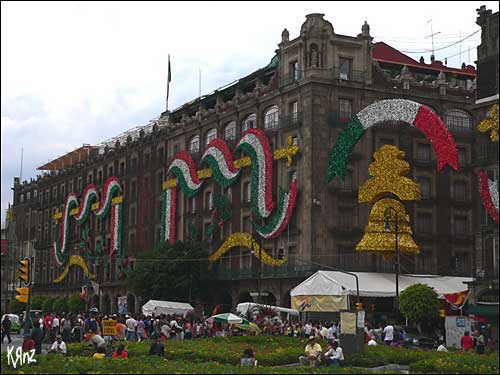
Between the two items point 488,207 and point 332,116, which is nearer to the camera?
point 488,207

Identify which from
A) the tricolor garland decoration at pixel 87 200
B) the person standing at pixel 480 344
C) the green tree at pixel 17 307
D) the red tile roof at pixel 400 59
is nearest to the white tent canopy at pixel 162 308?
the person standing at pixel 480 344

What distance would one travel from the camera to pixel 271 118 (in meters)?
63.9

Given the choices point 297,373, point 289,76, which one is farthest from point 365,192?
point 297,373

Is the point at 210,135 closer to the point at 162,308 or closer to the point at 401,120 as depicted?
the point at 162,308

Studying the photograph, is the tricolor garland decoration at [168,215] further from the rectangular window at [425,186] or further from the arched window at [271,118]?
the rectangular window at [425,186]

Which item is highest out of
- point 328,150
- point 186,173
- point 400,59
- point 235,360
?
point 400,59

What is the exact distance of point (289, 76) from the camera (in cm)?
6209

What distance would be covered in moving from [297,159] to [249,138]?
5367 mm

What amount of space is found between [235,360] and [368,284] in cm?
2359

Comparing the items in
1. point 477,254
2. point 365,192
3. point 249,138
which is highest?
point 249,138

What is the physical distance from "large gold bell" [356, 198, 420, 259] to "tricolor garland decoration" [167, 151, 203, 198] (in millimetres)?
21024

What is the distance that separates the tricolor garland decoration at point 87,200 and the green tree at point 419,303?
54844 mm

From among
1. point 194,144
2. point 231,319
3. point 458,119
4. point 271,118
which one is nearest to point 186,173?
point 194,144

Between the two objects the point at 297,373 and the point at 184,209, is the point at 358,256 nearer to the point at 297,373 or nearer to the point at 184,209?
the point at 184,209
